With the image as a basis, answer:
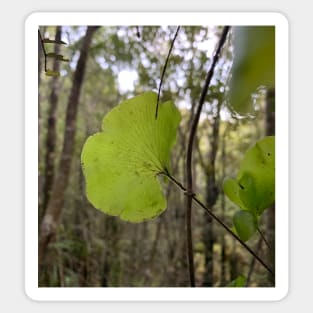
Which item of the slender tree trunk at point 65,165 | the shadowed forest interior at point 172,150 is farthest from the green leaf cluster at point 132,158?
the slender tree trunk at point 65,165

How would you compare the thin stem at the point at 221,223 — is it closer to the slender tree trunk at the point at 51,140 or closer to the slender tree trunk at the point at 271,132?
the slender tree trunk at the point at 271,132

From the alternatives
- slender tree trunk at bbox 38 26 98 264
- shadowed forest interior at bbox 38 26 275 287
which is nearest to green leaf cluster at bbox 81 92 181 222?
shadowed forest interior at bbox 38 26 275 287
